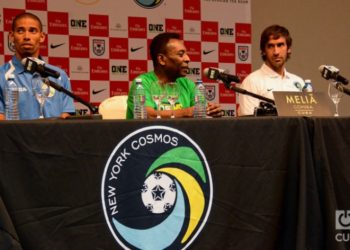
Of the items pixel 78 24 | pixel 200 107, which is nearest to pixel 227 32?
pixel 78 24

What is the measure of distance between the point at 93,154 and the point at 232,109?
3075 mm

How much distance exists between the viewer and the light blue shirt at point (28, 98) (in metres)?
2.79

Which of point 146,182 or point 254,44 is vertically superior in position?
point 254,44

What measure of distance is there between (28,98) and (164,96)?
0.65m

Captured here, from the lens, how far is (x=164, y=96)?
117 inches

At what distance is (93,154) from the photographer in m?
1.92

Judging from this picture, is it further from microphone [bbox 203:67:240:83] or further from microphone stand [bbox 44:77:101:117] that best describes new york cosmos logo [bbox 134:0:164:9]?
microphone stand [bbox 44:77:101:117]

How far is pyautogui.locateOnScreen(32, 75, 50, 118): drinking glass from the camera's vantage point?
2.46m

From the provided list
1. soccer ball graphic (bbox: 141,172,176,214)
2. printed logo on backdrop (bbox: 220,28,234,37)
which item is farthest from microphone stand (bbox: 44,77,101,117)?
printed logo on backdrop (bbox: 220,28,234,37)

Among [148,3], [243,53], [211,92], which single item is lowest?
[211,92]

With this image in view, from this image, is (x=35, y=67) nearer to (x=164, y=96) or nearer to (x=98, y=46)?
(x=164, y=96)

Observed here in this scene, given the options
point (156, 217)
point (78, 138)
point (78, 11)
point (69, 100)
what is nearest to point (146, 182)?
point (156, 217)

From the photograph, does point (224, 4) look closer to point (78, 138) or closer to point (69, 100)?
point (69, 100)

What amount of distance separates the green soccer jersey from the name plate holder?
0.71 metres
